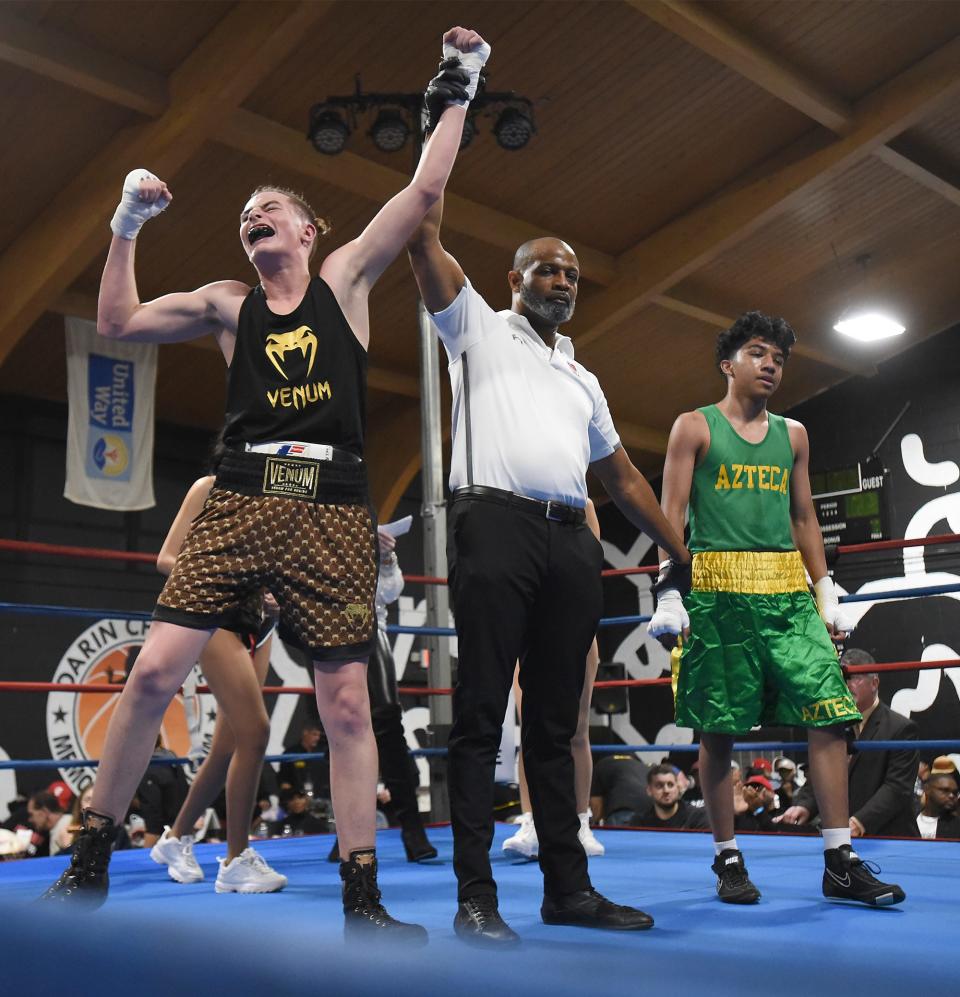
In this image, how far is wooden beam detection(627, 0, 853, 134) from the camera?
710 centimetres

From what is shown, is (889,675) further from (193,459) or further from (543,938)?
(543,938)

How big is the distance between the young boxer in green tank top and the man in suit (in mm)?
1398

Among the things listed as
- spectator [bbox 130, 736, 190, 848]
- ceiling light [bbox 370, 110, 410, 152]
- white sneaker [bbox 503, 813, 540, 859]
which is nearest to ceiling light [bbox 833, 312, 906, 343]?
ceiling light [bbox 370, 110, 410, 152]

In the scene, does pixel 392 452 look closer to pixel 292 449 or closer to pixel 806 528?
pixel 806 528

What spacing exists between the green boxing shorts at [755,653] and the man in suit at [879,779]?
1428 millimetres

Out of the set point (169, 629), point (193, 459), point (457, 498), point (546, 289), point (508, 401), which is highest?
point (193, 459)

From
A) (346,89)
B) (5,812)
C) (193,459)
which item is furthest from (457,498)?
(193,459)

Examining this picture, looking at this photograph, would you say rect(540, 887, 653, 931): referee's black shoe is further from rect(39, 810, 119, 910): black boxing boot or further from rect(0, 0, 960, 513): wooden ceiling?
rect(0, 0, 960, 513): wooden ceiling

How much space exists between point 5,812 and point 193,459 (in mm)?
3766

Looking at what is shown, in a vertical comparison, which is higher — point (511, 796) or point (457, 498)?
point (457, 498)

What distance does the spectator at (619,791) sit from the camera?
5.89m

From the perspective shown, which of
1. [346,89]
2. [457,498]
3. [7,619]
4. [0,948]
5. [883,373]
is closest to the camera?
[0,948]

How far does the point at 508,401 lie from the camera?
2.14 m

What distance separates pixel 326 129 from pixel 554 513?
526cm
